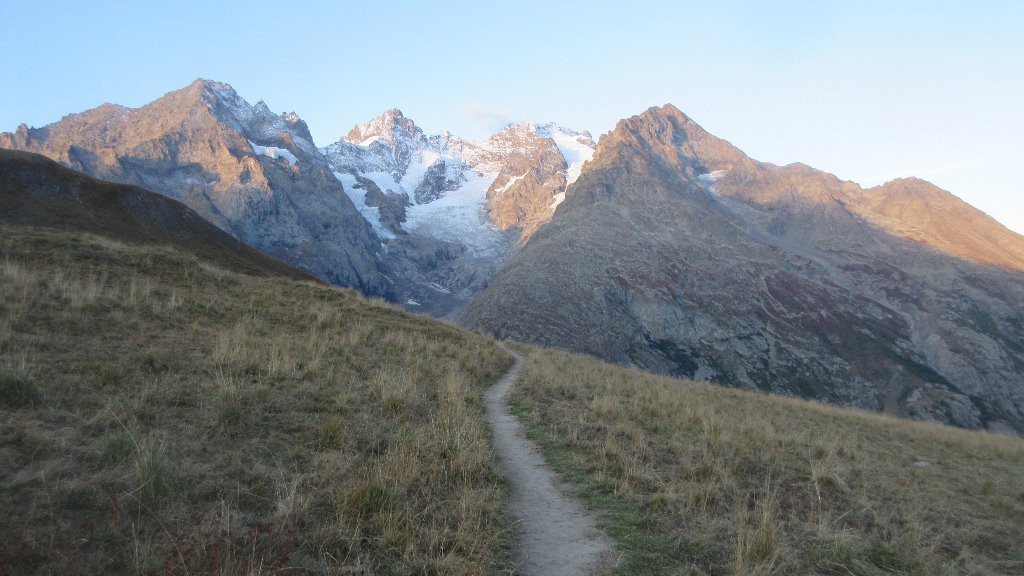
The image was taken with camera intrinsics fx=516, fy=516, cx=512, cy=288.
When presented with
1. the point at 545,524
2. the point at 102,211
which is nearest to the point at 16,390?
the point at 545,524

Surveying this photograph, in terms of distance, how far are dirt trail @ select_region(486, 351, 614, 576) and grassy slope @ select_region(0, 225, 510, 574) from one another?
1.03ft

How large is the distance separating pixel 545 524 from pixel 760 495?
3977 millimetres

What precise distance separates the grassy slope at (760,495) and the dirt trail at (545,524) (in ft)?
1.07

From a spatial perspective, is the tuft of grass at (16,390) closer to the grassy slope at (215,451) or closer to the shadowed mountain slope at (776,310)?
the grassy slope at (215,451)

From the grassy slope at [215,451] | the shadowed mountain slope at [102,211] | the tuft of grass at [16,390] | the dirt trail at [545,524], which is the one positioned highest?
the shadowed mountain slope at [102,211]

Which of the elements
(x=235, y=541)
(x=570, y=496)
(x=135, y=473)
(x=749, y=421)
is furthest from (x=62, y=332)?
(x=749, y=421)

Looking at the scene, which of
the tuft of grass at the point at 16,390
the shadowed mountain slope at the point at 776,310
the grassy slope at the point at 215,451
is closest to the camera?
the grassy slope at the point at 215,451

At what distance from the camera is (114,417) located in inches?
251

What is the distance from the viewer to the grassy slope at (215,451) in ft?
14.3

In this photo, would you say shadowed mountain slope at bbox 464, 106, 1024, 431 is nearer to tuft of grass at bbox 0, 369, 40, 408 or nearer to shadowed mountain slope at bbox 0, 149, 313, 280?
shadowed mountain slope at bbox 0, 149, 313, 280

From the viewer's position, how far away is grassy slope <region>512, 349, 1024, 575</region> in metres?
5.93

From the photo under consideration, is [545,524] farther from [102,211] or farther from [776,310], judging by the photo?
[776,310]

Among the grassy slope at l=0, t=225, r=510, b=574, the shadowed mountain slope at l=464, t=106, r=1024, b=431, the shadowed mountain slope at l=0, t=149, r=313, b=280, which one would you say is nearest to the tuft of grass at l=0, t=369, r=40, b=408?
the grassy slope at l=0, t=225, r=510, b=574

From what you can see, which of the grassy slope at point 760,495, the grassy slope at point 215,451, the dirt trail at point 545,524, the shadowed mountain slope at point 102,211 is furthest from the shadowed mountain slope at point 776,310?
the dirt trail at point 545,524
